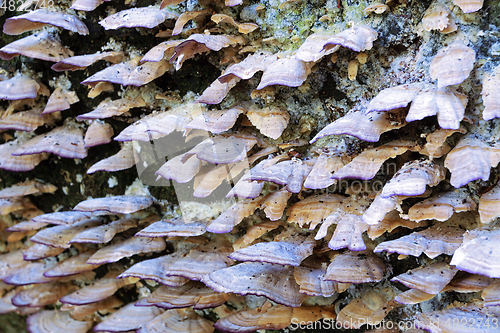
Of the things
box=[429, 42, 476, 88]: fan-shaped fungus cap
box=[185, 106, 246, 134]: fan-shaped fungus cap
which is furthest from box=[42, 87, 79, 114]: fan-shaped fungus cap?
box=[429, 42, 476, 88]: fan-shaped fungus cap

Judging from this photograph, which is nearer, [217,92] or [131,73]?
[217,92]

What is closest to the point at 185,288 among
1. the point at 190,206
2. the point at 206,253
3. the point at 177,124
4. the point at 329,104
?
the point at 206,253

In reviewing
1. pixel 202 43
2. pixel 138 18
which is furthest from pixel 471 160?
pixel 138 18

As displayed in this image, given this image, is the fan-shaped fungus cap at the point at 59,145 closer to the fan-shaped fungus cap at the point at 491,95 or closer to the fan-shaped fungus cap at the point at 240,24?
the fan-shaped fungus cap at the point at 240,24

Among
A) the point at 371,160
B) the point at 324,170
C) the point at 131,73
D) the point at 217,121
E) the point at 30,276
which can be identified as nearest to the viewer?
the point at 371,160

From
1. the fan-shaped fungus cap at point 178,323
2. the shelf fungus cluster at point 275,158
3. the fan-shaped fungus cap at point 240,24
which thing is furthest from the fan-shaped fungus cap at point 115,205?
the fan-shaped fungus cap at point 240,24

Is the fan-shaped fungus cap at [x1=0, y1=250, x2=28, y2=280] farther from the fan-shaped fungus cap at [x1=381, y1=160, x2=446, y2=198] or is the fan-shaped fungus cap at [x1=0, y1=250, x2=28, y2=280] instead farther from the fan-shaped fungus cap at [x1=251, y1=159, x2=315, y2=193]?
the fan-shaped fungus cap at [x1=381, y1=160, x2=446, y2=198]

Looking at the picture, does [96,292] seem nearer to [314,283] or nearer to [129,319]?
[129,319]
